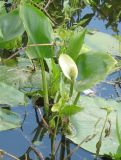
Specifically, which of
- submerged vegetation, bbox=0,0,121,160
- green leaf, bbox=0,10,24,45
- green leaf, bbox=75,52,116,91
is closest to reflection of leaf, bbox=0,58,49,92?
submerged vegetation, bbox=0,0,121,160

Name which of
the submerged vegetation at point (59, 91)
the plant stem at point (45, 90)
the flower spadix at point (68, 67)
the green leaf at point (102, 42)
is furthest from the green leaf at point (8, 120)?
the green leaf at point (102, 42)

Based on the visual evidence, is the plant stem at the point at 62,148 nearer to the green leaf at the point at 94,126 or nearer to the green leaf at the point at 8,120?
the green leaf at the point at 94,126

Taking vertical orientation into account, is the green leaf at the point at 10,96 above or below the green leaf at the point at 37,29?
below

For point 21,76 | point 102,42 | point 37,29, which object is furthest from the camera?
point 102,42

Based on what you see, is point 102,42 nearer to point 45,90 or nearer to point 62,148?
point 45,90

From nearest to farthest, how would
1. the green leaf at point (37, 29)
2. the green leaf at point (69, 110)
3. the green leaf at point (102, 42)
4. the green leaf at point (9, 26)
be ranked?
the green leaf at point (69, 110)
the green leaf at point (37, 29)
the green leaf at point (9, 26)
the green leaf at point (102, 42)

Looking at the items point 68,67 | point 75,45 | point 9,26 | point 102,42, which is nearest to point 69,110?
point 68,67

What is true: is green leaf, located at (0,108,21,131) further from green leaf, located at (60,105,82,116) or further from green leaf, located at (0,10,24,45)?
green leaf, located at (0,10,24,45)
